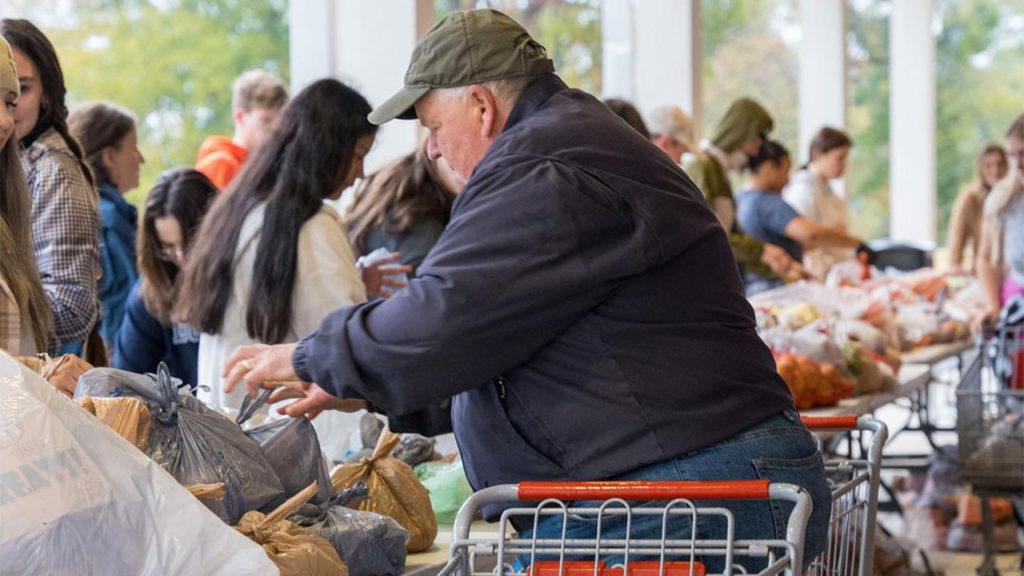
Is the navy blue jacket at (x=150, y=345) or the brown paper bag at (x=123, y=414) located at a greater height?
the brown paper bag at (x=123, y=414)

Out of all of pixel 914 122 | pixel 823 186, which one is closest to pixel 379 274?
pixel 823 186

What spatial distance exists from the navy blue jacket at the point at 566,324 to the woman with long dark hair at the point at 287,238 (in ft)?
4.26

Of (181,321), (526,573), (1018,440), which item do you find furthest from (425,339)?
(1018,440)

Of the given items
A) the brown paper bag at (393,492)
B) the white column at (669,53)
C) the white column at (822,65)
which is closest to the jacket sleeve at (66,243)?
the brown paper bag at (393,492)

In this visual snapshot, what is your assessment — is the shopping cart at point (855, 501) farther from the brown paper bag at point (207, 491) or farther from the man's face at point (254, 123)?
the man's face at point (254, 123)

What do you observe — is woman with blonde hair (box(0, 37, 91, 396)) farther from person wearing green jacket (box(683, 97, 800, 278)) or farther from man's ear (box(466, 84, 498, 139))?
person wearing green jacket (box(683, 97, 800, 278))

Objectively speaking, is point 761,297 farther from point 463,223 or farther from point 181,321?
point 463,223

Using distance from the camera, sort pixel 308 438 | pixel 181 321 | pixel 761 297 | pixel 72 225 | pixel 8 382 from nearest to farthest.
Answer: pixel 8 382, pixel 308 438, pixel 72 225, pixel 181 321, pixel 761 297

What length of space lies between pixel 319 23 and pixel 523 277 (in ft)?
11.8

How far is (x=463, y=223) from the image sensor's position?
2.04 metres

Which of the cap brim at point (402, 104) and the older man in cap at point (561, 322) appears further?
the cap brim at point (402, 104)

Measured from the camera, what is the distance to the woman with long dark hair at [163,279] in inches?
156

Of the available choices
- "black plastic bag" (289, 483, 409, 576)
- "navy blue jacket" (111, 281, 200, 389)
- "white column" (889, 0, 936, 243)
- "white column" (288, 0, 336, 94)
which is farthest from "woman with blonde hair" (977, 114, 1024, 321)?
"white column" (889, 0, 936, 243)

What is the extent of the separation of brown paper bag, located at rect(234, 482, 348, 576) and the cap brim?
21.6 inches
